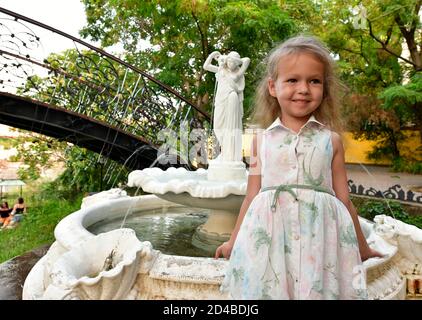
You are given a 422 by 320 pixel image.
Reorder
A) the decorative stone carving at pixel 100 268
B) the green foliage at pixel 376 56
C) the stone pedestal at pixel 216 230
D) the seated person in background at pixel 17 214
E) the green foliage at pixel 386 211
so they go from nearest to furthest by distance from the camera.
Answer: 1. the decorative stone carving at pixel 100 268
2. the stone pedestal at pixel 216 230
3. the green foliage at pixel 386 211
4. the seated person in background at pixel 17 214
5. the green foliage at pixel 376 56

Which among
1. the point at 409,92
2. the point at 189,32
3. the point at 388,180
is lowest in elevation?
the point at 388,180

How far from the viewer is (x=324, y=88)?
4.98 ft

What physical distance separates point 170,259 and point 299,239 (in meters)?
1.21

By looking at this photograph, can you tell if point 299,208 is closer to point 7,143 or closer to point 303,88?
point 303,88

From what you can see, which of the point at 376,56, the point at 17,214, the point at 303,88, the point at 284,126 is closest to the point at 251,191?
the point at 284,126

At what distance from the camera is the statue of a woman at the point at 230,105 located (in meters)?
4.08

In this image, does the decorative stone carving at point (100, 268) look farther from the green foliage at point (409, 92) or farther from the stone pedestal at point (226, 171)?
the green foliage at point (409, 92)

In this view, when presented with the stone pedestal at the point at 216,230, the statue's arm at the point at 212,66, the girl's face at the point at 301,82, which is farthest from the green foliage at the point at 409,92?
the girl's face at the point at 301,82

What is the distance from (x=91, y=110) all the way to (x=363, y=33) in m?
10.1

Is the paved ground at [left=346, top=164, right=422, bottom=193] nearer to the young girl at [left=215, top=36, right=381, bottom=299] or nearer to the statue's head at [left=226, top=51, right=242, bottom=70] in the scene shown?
the statue's head at [left=226, top=51, right=242, bottom=70]

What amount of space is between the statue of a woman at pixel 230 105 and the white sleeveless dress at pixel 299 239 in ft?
8.55

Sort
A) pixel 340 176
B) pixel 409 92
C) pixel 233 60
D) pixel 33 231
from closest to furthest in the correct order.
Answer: pixel 340 176
pixel 233 60
pixel 33 231
pixel 409 92

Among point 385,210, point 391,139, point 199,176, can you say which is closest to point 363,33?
point 391,139
